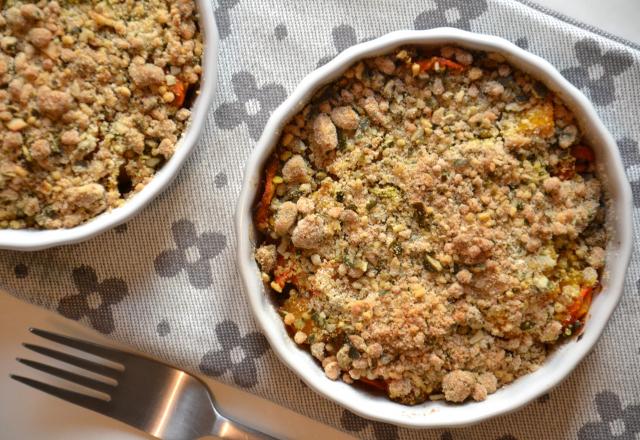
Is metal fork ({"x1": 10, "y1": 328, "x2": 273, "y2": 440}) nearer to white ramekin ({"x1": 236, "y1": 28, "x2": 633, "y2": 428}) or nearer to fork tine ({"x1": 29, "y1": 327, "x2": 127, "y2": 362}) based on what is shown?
fork tine ({"x1": 29, "y1": 327, "x2": 127, "y2": 362})

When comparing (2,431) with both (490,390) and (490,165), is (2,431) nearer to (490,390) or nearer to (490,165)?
(490,390)

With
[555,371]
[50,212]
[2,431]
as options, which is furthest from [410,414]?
[2,431]

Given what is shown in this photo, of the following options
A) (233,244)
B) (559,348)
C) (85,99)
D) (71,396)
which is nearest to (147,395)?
(71,396)

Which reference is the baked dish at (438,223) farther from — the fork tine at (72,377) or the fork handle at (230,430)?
the fork tine at (72,377)

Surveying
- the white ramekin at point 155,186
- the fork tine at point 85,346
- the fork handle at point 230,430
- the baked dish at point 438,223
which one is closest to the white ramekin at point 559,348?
the baked dish at point 438,223

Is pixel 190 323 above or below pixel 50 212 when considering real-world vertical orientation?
below

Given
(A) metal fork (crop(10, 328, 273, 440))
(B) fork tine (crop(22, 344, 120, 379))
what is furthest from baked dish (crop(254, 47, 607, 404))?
(B) fork tine (crop(22, 344, 120, 379))
